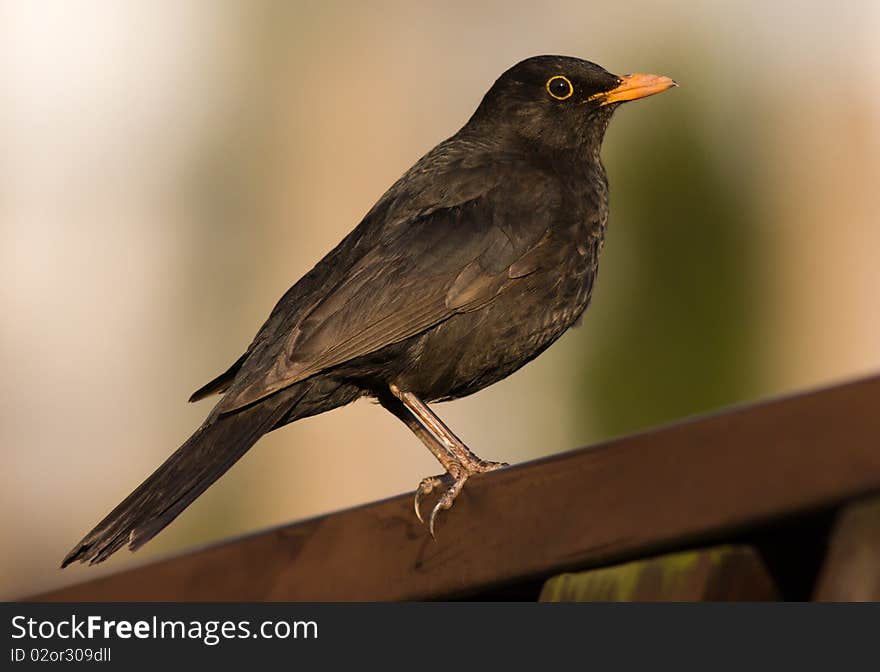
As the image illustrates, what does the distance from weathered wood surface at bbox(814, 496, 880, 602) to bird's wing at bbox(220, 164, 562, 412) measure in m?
2.29

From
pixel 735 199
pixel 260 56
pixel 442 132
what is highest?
pixel 260 56

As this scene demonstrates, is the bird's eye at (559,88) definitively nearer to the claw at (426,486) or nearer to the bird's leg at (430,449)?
the bird's leg at (430,449)

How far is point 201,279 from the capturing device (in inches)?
787

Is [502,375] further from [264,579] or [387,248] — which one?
[264,579]

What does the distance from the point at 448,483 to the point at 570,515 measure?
1259 millimetres

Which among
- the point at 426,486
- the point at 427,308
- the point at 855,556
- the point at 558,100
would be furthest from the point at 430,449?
the point at 855,556

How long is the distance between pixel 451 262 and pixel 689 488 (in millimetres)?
2358

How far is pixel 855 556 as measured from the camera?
2.02m

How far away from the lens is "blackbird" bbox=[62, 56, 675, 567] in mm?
4207

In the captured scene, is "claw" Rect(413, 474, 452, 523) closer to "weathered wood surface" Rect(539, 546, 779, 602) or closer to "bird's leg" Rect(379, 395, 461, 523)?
"bird's leg" Rect(379, 395, 461, 523)

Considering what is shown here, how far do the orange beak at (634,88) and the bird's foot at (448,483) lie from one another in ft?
5.01

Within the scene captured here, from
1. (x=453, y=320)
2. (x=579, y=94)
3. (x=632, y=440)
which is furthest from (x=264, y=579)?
(x=579, y=94)

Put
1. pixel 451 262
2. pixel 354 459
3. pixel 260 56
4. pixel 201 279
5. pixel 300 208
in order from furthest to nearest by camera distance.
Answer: pixel 260 56, pixel 300 208, pixel 201 279, pixel 354 459, pixel 451 262

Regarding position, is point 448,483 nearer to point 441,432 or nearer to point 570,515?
point 441,432
